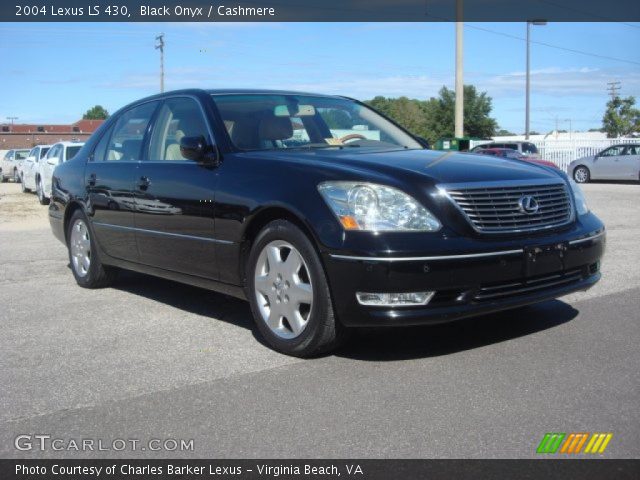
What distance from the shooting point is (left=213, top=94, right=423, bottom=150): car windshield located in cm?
537

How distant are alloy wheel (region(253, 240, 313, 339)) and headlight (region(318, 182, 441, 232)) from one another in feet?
1.33

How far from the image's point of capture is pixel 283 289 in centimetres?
454

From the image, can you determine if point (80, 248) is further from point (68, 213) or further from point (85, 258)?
point (68, 213)

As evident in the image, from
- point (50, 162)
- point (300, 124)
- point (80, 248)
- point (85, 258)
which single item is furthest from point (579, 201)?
point (50, 162)

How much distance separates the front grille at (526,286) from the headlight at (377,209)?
48cm

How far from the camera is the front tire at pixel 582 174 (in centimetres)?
2690

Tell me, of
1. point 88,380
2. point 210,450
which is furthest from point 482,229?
point 88,380

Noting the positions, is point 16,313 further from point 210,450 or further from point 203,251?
point 210,450

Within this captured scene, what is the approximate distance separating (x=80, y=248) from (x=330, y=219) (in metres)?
3.71

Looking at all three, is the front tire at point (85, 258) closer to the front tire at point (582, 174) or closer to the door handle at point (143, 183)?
the door handle at point (143, 183)

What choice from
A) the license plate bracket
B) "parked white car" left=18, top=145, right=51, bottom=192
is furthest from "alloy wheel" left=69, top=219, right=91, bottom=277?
"parked white car" left=18, top=145, right=51, bottom=192

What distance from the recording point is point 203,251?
203 inches

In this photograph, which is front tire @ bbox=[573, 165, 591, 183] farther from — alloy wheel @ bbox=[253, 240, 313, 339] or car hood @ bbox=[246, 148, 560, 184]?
alloy wheel @ bbox=[253, 240, 313, 339]

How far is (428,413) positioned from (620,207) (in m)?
12.6
